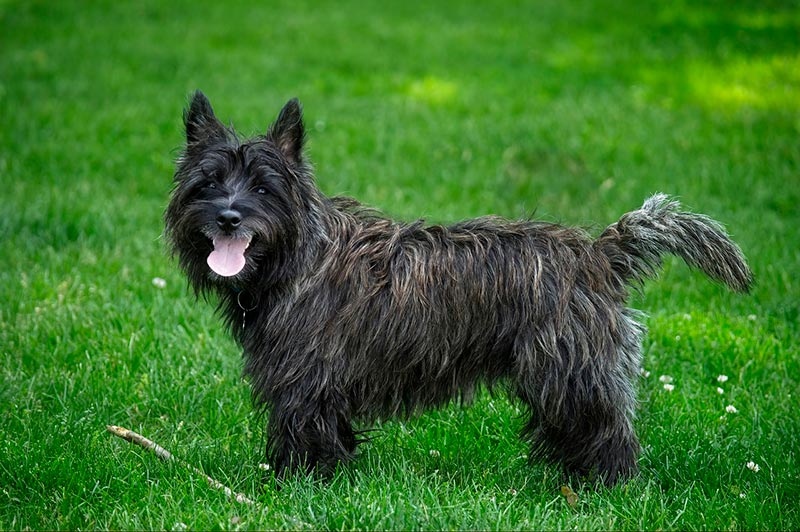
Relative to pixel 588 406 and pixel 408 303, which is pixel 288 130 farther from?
pixel 588 406

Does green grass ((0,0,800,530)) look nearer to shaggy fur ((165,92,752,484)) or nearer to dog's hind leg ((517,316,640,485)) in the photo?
dog's hind leg ((517,316,640,485))

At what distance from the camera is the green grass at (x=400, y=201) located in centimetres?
454

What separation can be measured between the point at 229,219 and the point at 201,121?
25.4 inches

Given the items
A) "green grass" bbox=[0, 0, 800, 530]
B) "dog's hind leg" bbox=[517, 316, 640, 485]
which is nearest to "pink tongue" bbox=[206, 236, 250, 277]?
"green grass" bbox=[0, 0, 800, 530]

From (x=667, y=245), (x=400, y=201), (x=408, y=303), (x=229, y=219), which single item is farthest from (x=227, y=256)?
(x=400, y=201)

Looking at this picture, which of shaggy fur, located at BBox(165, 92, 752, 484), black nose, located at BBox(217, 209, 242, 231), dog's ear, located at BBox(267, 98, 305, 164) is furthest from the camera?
dog's ear, located at BBox(267, 98, 305, 164)

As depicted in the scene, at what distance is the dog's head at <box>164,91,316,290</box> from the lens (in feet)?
14.1

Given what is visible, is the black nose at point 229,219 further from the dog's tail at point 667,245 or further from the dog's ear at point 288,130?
the dog's tail at point 667,245

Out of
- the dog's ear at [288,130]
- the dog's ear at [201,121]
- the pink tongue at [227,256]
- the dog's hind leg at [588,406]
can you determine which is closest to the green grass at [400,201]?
the dog's hind leg at [588,406]

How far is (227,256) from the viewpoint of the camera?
4324mm

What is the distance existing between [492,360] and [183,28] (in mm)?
13257

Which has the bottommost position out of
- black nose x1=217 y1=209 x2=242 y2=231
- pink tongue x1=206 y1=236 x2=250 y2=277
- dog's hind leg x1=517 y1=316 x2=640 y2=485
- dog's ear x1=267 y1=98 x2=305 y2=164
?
dog's hind leg x1=517 y1=316 x2=640 y2=485

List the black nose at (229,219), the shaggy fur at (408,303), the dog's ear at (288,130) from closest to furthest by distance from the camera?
1. the black nose at (229,219)
2. the shaggy fur at (408,303)
3. the dog's ear at (288,130)

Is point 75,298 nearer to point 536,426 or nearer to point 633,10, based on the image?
point 536,426
